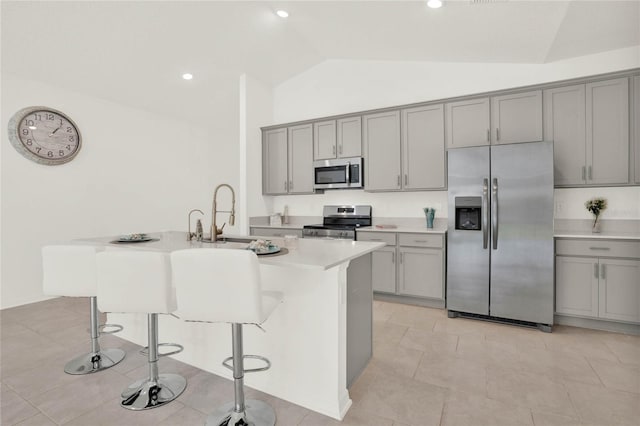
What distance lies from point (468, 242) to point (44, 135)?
516 centimetres

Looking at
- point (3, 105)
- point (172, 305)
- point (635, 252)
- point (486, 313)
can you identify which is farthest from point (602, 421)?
point (3, 105)

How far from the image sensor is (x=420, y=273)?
3.60m

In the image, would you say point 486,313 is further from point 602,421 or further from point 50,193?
point 50,193

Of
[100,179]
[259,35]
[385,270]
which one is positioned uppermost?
[259,35]

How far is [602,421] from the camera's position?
1711mm

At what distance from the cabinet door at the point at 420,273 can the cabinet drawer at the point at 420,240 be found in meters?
0.06

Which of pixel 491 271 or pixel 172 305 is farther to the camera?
pixel 491 271

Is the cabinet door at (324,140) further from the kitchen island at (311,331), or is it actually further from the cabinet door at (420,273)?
the kitchen island at (311,331)

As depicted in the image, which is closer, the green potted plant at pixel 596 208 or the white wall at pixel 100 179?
the green potted plant at pixel 596 208

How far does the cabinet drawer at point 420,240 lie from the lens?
3510 millimetres

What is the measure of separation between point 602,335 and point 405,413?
2.29 metres

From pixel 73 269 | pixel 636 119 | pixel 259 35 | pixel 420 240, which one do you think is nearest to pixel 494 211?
pixel 420 240

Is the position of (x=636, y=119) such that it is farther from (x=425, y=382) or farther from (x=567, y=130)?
(x=425, y=382)

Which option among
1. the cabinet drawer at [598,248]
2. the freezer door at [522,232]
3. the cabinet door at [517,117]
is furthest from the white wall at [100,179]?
the cabinet drawer at [598,248]
